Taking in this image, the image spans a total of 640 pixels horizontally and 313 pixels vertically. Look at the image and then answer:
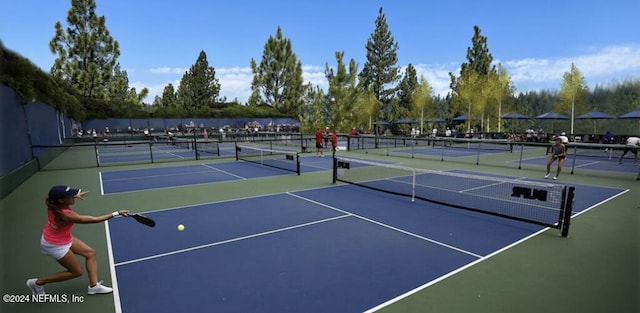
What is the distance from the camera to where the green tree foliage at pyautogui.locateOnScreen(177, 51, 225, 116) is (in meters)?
66.6

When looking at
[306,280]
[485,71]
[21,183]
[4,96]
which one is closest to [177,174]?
[21,183]

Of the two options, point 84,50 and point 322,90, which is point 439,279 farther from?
point 84,50

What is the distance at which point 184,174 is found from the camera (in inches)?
593

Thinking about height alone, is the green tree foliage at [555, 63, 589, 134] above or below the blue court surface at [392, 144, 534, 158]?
above

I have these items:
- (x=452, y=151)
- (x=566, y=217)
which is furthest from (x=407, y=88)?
(x=566, y=217)

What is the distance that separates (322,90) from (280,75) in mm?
21034

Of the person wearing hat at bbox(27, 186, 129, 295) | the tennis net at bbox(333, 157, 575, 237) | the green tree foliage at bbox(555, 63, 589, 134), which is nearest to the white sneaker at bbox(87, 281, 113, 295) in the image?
the person wearing hat at bbox(27, 186, 129, 295)

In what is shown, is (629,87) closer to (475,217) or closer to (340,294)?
(475,217)

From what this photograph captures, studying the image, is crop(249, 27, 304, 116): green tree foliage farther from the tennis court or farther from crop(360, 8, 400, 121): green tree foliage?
the tennis court

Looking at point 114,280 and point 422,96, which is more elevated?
point 422,96

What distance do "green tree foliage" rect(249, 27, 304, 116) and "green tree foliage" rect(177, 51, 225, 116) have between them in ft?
39.1

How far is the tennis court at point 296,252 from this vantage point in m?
4.46

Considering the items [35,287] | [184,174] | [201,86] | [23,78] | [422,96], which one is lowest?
[184,174]

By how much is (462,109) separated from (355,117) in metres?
18.7
